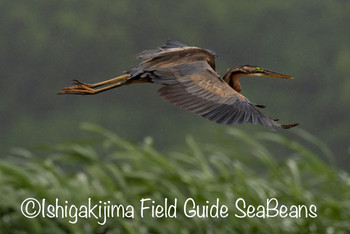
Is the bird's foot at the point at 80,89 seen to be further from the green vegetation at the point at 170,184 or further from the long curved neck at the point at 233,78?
the green vegetation at the point at 170,184

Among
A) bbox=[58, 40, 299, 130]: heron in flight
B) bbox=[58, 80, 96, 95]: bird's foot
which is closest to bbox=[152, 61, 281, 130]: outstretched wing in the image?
bbox=[58, 40, 299, 130]: heron in flight

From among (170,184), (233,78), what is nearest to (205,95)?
(233,78)

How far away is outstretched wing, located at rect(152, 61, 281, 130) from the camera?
37.5 inches

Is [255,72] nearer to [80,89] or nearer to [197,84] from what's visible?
[197,84]

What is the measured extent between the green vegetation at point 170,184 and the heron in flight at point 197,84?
3.98 m

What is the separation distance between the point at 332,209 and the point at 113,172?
2026 millimetres

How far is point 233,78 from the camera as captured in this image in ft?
3.71

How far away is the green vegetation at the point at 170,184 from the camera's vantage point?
5.21 m

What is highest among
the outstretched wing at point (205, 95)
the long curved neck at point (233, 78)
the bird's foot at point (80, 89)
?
the bird's foot at point (80, 89)

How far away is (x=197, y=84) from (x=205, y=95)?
0.09ft

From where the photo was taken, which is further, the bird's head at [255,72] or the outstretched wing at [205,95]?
the bird's head at [255,72]

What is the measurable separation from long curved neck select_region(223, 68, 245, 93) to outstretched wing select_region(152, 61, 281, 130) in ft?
0.12

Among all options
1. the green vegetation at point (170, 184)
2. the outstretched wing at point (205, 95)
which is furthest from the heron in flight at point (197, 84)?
the green vegetation at point (170, 184)

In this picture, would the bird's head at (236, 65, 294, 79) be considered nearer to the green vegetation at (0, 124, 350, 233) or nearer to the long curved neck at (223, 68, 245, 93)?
the long curved neck at (223, 68, 245, 93)
